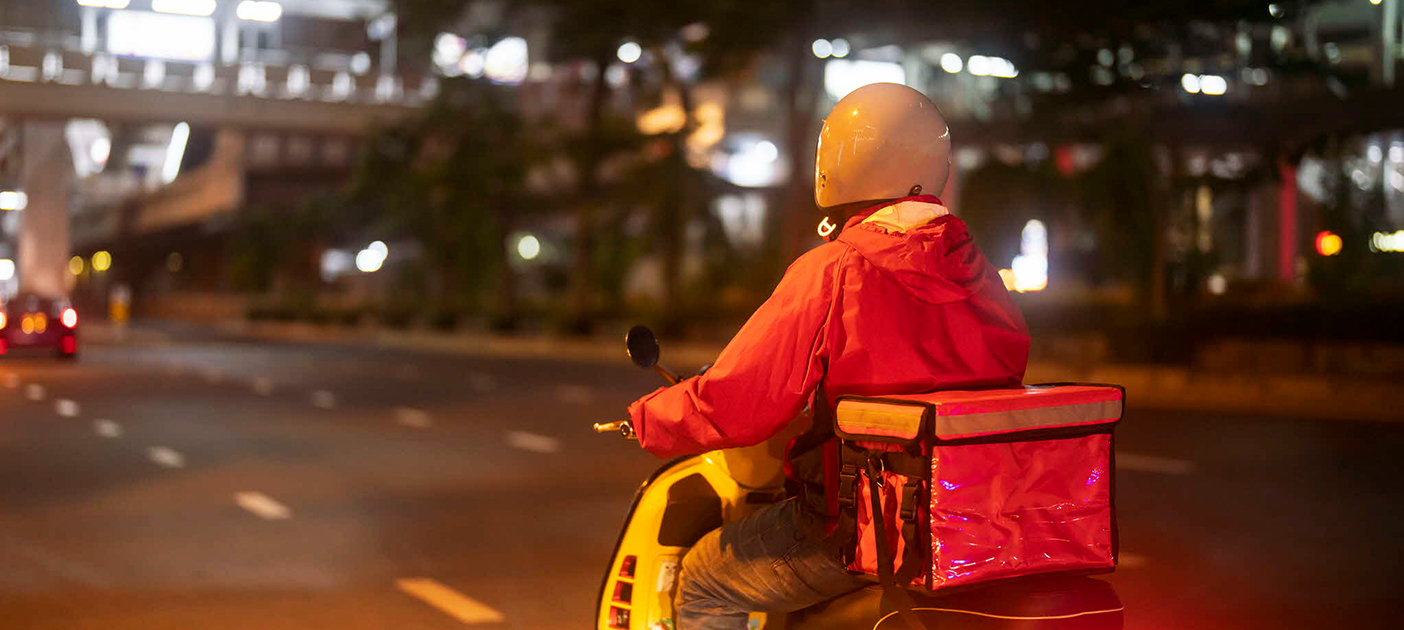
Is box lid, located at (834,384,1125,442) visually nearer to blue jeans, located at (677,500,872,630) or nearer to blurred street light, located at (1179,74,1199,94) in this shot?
blue jeans, located at (677,500,872,630)

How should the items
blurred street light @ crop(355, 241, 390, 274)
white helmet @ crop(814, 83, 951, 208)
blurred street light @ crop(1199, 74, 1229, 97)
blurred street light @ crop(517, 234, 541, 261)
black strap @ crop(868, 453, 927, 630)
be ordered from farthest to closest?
1. blurred street light @ crop(355, 241, 390, 274)
2. blurred street light @ crop(517, 234, 541, 261)
3. blurred street light @ crop(1199, 74, 1229, 97)
4. white helmet @ crop(814, 83, 951, 208)
5. black strap @ crop(868, 453, 927, 630)

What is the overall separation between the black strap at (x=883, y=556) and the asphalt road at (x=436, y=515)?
3.79 metres

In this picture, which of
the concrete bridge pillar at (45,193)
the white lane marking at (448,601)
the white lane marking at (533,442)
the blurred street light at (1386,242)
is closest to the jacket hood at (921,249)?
the white lane marking at (448,601)

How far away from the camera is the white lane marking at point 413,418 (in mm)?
17469

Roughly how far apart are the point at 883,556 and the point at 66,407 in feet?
60.7

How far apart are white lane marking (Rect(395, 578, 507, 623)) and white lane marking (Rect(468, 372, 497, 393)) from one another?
15242 millimetres

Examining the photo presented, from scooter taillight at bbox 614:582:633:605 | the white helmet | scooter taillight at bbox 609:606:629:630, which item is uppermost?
the white helmet

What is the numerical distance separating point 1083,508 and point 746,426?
675 mm

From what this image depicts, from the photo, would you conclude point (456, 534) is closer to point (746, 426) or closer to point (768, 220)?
point (746, 426)

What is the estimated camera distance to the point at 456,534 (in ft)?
31.4

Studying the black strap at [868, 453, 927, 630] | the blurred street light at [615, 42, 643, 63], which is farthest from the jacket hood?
the blurred street light at [615, 42, 643, 63]

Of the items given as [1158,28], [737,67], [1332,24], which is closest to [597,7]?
[737,67]

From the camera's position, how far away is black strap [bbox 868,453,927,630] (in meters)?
3.13

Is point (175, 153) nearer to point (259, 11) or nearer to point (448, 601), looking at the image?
point (259, 11)
